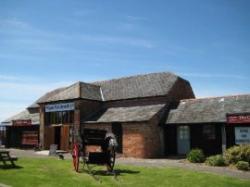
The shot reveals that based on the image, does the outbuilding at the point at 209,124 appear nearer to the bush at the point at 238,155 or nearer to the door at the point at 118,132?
the bush at the point at 238,155

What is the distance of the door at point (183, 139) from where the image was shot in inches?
1127

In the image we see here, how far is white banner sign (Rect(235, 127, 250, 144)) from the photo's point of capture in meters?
24.4

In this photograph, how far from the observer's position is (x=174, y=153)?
29.5m

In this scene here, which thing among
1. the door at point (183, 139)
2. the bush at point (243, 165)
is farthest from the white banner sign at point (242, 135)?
the bush at point (243, 165)

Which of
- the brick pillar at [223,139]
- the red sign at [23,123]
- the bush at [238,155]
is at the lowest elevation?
the bush at [238,155]

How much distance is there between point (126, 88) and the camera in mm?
35469

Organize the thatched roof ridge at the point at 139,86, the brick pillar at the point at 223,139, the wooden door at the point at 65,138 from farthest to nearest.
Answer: the wooden door at the point at 65,138 → the thatched roof ridge at the point at 139,86 → the brick pillar at the point at 223,139

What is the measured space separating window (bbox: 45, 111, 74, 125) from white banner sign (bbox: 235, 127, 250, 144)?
16.0 m

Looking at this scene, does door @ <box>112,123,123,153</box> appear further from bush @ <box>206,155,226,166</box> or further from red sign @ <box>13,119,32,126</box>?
red sign @ <box>13,119,32,126</box>

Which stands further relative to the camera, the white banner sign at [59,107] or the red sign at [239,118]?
the white banner sign at [59,107]

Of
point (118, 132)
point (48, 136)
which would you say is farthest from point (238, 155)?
point (48, 136)

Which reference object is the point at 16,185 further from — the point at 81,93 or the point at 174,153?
the point at 81,93

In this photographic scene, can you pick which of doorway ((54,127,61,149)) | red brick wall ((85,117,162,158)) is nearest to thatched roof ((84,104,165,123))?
red brick wall ((85,117,162,158))

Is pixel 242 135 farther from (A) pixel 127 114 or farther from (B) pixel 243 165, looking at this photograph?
(A) pixel 127 114
